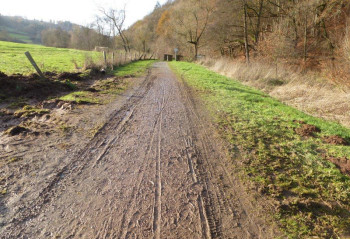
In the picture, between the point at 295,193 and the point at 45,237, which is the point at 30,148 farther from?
the point at 295,193

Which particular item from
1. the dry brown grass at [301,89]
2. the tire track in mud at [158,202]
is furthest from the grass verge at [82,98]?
the dry brown grass at [301,89]

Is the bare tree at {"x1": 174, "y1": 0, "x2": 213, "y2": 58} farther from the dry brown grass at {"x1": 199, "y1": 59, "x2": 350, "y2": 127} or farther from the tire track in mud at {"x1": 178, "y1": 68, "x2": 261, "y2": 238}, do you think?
the tire track in mud at {"x1": 178, "y1": 68, "x2": 261, "y2": 238}

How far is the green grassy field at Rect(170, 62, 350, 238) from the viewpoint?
7.64ft

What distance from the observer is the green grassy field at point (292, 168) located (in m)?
2.33

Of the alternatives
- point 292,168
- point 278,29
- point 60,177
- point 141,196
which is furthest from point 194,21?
point 141,196

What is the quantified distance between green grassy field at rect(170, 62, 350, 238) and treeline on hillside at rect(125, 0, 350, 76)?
→ 590 centimetres

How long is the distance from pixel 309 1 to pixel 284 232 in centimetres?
1740

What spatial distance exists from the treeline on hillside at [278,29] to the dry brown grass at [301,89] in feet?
3.73

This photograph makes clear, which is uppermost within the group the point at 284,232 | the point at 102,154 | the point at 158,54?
the point at 158,54

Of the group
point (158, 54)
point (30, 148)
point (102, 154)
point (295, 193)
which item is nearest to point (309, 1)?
point (295, 193)

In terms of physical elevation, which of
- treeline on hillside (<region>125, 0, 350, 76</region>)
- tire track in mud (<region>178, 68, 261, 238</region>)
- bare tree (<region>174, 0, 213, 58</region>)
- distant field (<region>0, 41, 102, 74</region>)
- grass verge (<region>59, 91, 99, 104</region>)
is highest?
bare tree (<region>174, 0, 213, 58</region>)

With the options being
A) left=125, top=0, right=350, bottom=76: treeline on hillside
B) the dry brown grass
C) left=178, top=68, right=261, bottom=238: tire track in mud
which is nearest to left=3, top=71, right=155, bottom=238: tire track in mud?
left=178, top=68, right=261, bottom=238: tire track in mud

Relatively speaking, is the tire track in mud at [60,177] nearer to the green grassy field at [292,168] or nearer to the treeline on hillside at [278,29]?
the green grassy field at [292,168]

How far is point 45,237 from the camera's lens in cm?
204
